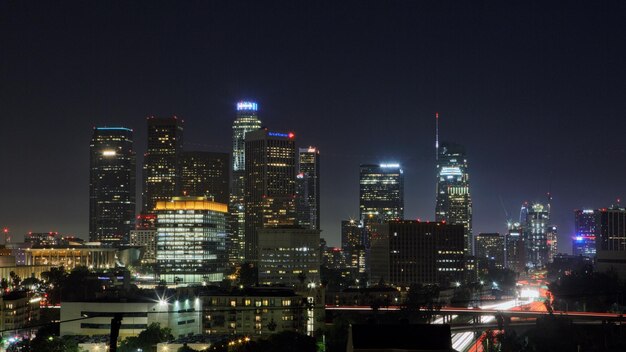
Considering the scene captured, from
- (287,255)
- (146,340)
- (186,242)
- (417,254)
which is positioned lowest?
(146,340)

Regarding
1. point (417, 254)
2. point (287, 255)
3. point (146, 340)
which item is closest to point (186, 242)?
point (287, 255)

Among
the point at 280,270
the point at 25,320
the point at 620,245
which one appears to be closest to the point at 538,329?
the point at 25,320

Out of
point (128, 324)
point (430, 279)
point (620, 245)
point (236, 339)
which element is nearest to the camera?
point (236, 339)

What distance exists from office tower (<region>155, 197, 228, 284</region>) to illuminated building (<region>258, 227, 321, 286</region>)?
23123mm

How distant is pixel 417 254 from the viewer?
16038 centimetres

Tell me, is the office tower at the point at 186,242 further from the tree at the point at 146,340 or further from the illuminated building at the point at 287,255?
the tree at the point at 146,340

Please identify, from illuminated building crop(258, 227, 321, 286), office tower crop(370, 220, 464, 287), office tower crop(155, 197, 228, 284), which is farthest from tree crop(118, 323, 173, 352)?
office tower crop(370, 220, 464, 287)

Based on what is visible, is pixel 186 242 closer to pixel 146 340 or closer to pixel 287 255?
pixel 287 255

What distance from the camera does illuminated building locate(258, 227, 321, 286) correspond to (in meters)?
140

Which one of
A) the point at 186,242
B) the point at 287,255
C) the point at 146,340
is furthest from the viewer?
the point at 186,242

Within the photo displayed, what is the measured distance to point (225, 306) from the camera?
284 ft

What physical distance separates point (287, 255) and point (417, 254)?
2920cm

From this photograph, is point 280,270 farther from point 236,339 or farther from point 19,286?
point 236,339

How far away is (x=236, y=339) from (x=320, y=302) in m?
21.3
